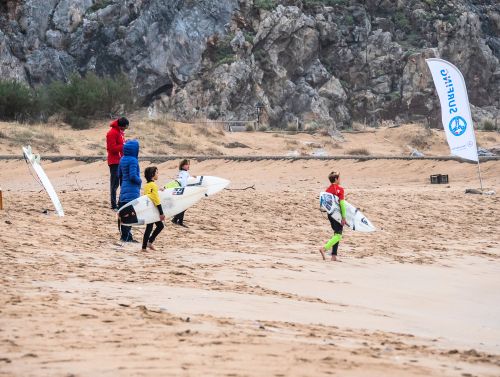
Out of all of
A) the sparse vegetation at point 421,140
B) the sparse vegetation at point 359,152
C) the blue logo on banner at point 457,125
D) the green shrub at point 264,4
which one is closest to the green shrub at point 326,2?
the green shrub at point 264,4

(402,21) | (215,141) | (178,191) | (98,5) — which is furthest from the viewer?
(402,21)

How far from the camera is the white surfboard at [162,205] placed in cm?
1366

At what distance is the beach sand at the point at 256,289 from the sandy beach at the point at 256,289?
2 centimetres

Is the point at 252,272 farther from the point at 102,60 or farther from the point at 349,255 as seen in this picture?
the point at 102,60

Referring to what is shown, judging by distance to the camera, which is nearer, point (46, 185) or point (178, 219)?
point (46, 185)

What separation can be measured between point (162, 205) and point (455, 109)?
30.8ft

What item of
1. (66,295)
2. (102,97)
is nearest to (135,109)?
(102,97)

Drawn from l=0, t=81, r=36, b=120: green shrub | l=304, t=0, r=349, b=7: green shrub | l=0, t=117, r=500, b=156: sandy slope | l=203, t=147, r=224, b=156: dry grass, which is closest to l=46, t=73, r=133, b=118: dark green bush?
l=0, t=81, r=36, b=120: green shrub

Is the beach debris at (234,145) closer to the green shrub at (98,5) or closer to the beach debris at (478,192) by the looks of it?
the beach debris at (478,192)

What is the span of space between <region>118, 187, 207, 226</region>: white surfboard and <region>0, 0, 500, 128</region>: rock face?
121 feet

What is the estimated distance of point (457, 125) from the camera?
2222 cm

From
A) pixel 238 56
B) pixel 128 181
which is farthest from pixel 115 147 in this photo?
pixel 238 56

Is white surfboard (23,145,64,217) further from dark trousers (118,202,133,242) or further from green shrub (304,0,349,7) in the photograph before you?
green shrub (304,0,349,7)

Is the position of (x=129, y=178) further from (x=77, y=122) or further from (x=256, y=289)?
(x=77, y=122)
